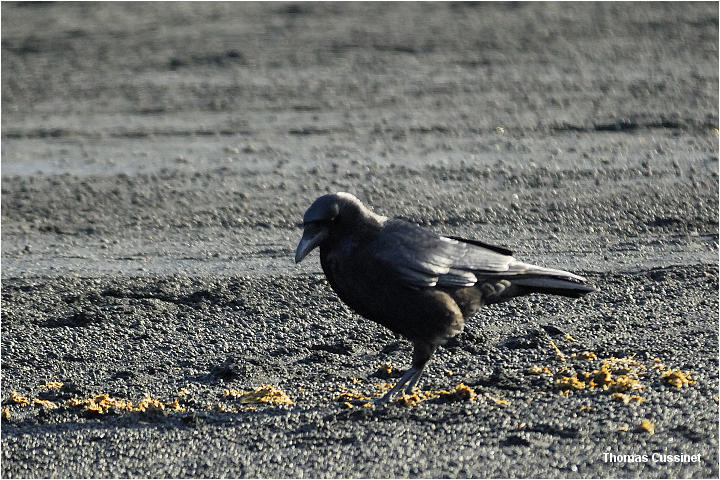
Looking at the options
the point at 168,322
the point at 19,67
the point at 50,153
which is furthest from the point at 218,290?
the point at 19,67

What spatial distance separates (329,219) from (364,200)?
3819 mm

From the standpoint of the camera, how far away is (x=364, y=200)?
933cm

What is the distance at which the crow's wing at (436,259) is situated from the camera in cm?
546

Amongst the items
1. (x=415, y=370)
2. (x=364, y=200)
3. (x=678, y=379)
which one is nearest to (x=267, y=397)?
(x=415, y=370)

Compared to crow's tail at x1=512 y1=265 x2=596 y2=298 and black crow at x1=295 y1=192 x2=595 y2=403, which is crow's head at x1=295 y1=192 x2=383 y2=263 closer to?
black crow at x1=295 y1=192 x2=595 y2=403

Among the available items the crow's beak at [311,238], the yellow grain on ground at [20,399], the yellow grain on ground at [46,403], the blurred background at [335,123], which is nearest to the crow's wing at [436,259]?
the crow's beak at [311,238]

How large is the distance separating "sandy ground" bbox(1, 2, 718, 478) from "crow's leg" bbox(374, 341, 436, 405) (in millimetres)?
110

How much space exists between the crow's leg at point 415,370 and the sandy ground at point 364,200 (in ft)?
0.36

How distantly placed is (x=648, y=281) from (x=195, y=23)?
36.3 ft

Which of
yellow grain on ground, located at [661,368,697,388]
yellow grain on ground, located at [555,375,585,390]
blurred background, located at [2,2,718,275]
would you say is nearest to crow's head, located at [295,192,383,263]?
yellow grain on ground, located at [555,375,585,390]

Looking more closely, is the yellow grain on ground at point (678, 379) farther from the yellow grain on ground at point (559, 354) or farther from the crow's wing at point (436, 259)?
the crow's wing at point (436, 259)

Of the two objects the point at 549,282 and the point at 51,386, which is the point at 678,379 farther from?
the point at 51,386

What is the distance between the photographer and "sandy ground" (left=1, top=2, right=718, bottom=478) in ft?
17.4

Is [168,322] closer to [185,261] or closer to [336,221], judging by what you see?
[185,261]
